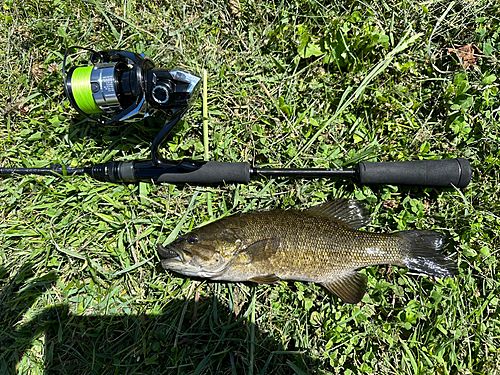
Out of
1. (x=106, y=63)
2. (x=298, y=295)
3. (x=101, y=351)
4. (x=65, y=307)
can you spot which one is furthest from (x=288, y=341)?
(x=106, y=63)

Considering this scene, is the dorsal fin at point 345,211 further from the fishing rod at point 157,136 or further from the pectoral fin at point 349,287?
the pectoral fin at point 349,287

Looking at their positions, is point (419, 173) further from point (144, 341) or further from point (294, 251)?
point (144, 341)

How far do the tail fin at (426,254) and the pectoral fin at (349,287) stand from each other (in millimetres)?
339

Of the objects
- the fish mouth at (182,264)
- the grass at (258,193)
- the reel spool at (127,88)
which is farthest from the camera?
the grass at (258,193)

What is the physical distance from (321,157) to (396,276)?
1.00 meters

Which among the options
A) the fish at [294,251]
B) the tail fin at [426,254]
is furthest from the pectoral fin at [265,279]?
the tail fin at [426,254]

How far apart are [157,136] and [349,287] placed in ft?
5.29

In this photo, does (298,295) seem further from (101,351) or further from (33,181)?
(33,181)

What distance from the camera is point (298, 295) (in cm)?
279

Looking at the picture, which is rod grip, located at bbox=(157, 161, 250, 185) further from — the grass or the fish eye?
the fish eye

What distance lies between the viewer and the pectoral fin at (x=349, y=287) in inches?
105

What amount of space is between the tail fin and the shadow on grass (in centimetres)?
99

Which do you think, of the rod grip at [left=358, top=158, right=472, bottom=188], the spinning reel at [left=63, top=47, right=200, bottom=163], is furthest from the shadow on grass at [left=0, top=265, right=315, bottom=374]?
the rod grip at [left=358, top=158, right=472, bottom=188]

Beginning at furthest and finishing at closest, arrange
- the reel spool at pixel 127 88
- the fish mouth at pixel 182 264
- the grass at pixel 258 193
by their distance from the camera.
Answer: the grass at pixel 258 193 < the fish mouth at pixel 182 264 < the reel spool at pixel 127 88
